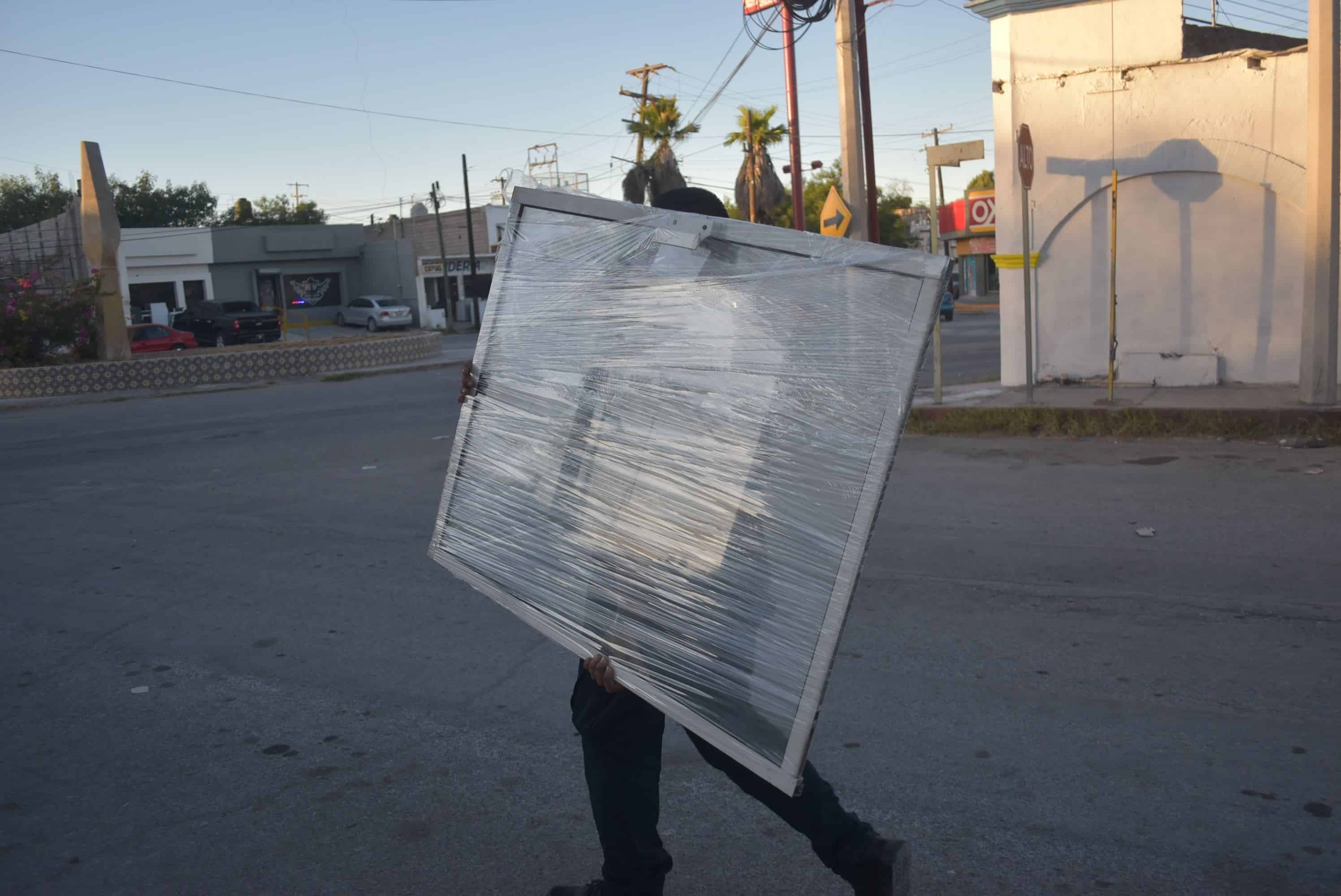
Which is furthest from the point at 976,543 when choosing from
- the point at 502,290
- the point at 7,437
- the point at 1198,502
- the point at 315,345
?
the point at 315,345

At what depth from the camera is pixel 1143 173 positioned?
461 inches

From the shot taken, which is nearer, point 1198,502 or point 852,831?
point 852,831

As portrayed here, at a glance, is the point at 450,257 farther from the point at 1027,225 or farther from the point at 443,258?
the point at 1027,225

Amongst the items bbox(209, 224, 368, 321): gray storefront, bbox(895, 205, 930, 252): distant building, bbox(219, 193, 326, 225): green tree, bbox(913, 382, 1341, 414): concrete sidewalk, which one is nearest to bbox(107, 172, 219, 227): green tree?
bbox(219, 193, 326, 225): green tree

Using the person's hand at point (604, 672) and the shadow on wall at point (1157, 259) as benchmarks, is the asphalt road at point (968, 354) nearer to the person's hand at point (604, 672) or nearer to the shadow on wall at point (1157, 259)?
the shadow on wall at point (1157, 259)

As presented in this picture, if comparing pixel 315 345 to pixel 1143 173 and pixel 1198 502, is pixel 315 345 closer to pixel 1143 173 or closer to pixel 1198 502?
pixel 1143 173

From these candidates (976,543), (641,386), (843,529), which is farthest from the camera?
(976,543)

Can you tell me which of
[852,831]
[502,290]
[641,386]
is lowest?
[852,831]

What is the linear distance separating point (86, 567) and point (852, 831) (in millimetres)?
6199

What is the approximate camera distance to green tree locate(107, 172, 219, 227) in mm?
71438

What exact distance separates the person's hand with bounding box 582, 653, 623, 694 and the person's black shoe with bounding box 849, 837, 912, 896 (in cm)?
76

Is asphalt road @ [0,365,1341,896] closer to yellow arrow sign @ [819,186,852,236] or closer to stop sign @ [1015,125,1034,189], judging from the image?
stop sign @ [1015,125,1034,189]

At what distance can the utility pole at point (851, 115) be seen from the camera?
11914 mm

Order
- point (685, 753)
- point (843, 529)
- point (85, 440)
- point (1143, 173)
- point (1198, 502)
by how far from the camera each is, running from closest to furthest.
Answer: point (843, 529)
point (685, 753)
point (1198, 502)
point (1143, 173)
point (85, 440)
